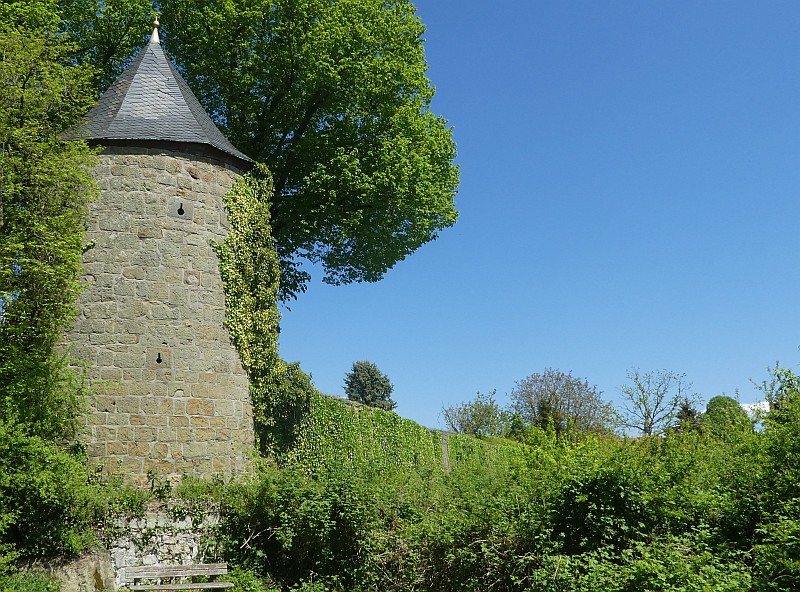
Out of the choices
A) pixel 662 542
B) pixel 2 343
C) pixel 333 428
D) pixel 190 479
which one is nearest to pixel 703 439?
pixel 662 542

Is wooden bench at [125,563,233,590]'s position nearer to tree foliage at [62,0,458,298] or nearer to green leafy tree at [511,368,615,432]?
tree foliage at [62,0,458,298]

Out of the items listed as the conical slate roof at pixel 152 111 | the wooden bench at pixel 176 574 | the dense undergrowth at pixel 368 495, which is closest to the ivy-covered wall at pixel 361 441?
the dense undergrowth at pixel 368 495

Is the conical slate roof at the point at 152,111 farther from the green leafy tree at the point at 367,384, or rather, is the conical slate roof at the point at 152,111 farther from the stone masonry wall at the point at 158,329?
the green leafy tree at the point at 367,384

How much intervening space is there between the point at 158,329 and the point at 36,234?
2.68m

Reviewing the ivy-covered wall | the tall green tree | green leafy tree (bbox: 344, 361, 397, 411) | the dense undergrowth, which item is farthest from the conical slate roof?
green leafy tree (bbox: 344, 361, 397, 411)

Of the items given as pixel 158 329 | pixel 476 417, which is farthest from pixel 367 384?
pixel 158 329

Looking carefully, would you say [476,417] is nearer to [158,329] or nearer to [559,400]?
[559,400]

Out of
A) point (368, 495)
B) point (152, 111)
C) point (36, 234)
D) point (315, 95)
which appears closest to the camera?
point (368, 495)

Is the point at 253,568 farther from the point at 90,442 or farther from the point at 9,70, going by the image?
the point at 9,70

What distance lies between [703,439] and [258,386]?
941 cm

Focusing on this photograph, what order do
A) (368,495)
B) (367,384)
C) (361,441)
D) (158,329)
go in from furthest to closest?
(367,384) < (361,441) < (158,329) < (368,495)

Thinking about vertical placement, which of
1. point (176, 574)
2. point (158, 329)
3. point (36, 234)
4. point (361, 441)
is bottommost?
point (176, 574)

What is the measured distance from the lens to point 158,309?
13891 mm

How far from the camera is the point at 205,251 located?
14.6 metres
